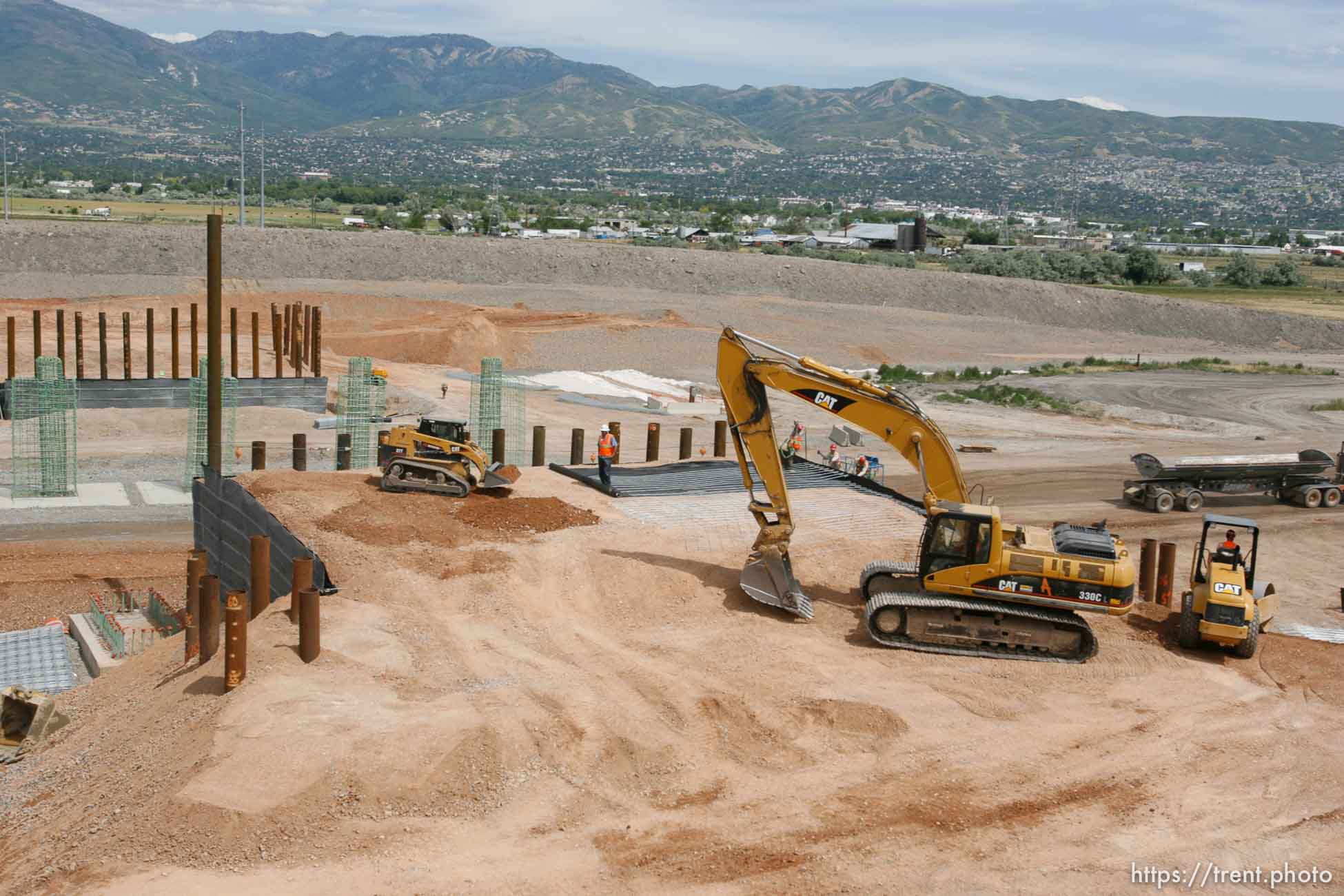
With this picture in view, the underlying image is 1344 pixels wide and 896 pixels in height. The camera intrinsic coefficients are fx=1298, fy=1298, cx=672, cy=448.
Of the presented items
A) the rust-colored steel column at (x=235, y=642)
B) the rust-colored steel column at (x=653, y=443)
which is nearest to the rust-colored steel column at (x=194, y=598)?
the rust-colored steel column at (x=235, y=642)

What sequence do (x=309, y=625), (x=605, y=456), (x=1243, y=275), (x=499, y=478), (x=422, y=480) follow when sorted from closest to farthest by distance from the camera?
(x=309, y=625)
(x=422, y=480)
(x=499, y=478)
(x=605, y=456)
(x=1243, y=275)

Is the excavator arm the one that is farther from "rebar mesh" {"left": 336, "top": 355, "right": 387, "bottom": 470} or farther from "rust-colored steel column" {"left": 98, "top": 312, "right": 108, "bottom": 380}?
"rust-colored steel column" {"left": 98, "top": 312, "right": 108, "bottom": 380}

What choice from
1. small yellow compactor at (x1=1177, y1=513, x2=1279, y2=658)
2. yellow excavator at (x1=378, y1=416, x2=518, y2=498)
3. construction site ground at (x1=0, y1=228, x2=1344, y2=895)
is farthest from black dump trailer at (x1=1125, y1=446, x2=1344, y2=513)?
yellow excavator at (x1=378, y1=416, x2=518, y2=498)

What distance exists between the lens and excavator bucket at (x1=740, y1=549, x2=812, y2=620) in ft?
61.4

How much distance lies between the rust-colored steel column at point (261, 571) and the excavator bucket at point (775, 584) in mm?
6642

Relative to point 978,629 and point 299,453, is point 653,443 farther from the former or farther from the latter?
point 978,629

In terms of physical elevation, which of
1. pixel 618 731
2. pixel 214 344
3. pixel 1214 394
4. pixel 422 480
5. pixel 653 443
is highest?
pixel 214 344

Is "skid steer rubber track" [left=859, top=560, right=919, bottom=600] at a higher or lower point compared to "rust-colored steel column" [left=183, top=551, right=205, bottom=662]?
higher

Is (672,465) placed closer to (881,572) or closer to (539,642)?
(881,572)

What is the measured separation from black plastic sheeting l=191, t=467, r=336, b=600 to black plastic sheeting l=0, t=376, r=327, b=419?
1318cm

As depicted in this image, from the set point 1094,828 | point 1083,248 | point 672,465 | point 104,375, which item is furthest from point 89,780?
point 1083,248

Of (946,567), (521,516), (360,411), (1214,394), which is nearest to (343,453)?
(360,411)

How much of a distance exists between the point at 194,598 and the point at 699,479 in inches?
391

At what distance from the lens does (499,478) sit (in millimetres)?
23156
